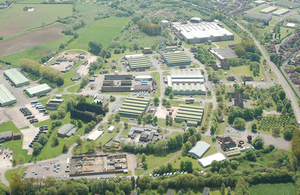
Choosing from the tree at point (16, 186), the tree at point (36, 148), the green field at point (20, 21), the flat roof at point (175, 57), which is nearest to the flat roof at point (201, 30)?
the flat roof at point (175, 57)

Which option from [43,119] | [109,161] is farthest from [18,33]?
[109,161]

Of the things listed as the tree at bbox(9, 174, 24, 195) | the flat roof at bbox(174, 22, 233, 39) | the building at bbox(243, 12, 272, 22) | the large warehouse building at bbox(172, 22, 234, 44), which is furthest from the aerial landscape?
the building at bbox(243, 12, 272, 22)

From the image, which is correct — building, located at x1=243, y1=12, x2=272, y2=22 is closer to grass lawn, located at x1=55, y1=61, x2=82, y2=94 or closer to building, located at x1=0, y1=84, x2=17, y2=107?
grass lawn, located at x1=55, y1=61, x2=82, y2=94

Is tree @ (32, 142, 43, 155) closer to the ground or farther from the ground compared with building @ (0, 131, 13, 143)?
farther from the ground

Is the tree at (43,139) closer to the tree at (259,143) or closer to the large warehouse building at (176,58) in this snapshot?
the tree at (259,143)

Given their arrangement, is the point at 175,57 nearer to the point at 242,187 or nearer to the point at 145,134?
the point at 145,134

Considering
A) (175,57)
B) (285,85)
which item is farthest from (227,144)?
(175,57)

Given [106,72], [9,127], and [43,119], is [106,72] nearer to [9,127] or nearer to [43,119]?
[43,119]
